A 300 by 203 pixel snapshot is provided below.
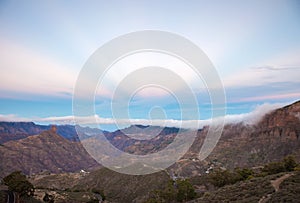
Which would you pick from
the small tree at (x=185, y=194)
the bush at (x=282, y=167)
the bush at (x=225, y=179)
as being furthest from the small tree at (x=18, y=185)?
the bush at (x=282, y=167)

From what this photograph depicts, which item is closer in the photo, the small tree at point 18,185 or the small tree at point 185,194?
the small tree at point 18,185

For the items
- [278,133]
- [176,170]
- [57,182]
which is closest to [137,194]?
[176,170]

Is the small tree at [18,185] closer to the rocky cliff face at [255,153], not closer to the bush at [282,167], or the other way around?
the bush at [282,167]

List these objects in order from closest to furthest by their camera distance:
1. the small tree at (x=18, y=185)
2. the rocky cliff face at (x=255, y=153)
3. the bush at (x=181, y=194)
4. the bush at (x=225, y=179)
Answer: the small tree at (x=18, y=185), the bush at (x=181, y=194), the bush at (x=225, y=179), the rocky cliff face at (x=255, y=153)

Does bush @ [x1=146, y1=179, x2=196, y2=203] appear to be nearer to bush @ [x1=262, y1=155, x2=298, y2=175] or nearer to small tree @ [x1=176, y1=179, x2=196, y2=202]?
small tree @ [x1=176, y1=179, x2=196, y2=202]

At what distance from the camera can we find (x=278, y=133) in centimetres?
18500

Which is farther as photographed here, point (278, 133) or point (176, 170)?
point (278, 133)

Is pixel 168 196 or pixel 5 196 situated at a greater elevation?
pixel 5 196

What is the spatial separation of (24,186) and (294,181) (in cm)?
4069

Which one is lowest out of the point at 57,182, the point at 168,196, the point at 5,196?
the point at 57,182

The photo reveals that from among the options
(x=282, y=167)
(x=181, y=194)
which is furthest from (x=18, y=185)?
(x=282, y=167)

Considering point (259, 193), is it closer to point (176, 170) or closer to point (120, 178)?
point (120, 178)

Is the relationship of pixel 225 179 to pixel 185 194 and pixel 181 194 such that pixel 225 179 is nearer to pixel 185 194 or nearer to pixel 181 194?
pixel 185 194

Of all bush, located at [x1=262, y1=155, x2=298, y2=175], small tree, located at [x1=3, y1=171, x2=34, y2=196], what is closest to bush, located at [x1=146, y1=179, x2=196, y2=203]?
bush, located at [x1=262, y1=155, x2=298, y2=175]
